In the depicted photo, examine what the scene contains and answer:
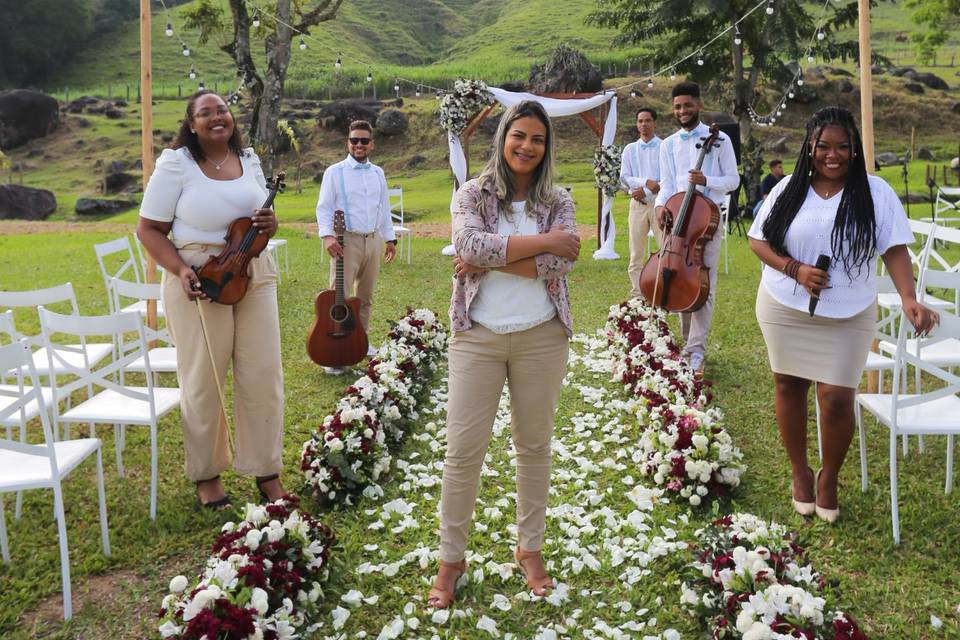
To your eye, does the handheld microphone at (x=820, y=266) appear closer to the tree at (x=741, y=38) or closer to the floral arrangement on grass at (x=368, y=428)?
the floral arrangement on grass at (x=368, y=428)

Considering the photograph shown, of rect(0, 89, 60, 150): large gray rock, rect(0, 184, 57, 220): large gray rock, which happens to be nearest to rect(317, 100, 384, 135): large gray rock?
rect(0, 184, 57, 220): large gray rock

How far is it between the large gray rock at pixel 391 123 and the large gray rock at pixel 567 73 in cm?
856

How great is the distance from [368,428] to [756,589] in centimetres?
276

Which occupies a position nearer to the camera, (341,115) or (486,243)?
(486,243)

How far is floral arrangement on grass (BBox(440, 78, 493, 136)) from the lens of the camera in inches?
572

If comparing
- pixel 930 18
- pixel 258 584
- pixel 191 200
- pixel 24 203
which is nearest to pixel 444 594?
pixel 258 584

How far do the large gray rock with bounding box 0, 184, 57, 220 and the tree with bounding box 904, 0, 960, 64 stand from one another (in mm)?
37277

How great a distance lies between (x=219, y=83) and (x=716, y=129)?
62.8m

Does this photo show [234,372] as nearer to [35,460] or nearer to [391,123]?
[35,460]

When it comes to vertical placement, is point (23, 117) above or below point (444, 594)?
above

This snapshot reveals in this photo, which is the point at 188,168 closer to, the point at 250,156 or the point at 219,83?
the point at 250,156

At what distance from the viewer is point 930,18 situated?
110 feet

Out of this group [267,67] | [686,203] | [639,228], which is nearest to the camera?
[686,203]

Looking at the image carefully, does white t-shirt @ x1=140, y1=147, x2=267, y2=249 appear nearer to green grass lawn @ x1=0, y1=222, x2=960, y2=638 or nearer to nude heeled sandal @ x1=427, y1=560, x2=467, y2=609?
green grass lawn @ x1=0, y1=222, x2=960, y2=638
